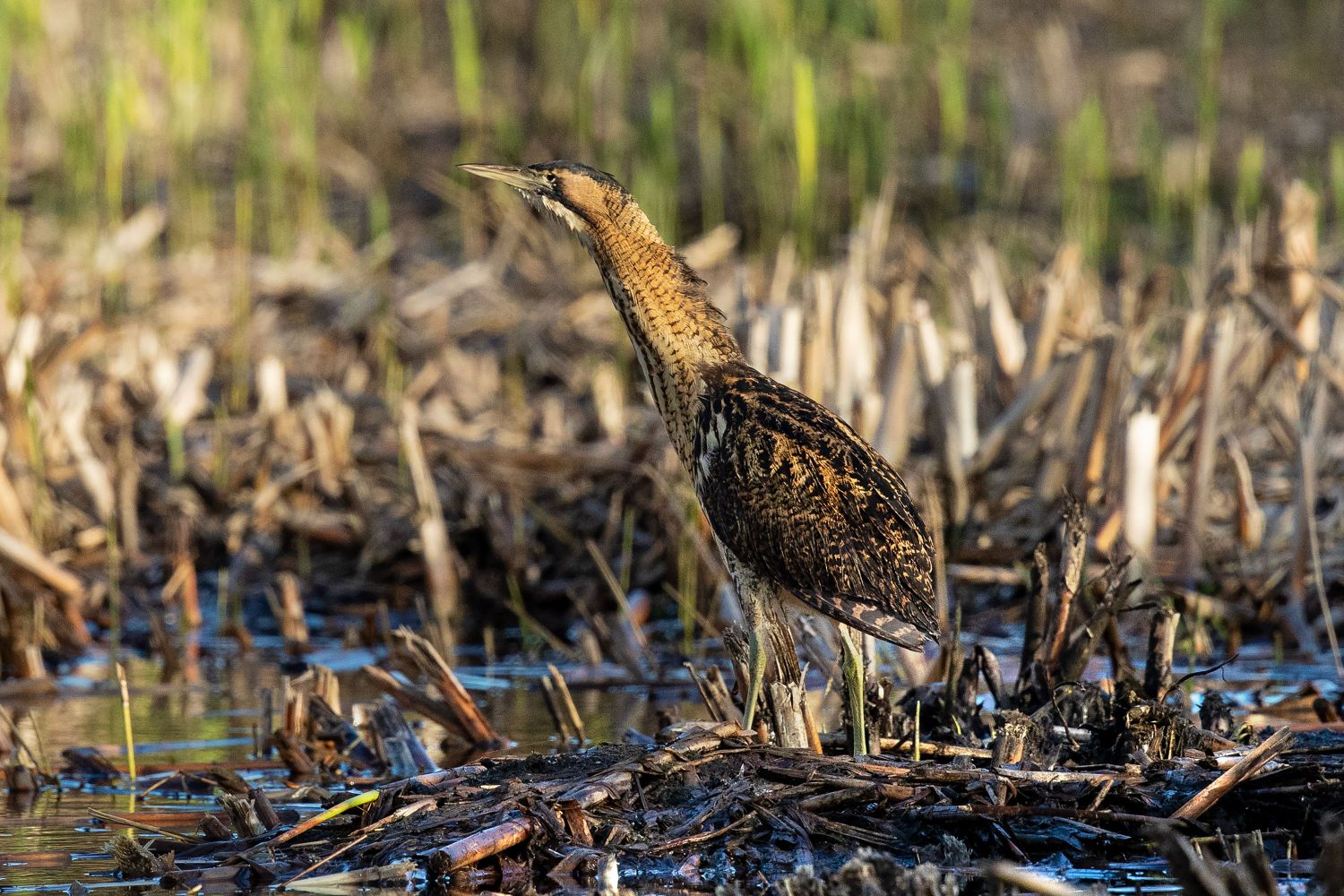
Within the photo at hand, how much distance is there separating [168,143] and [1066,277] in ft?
18.3

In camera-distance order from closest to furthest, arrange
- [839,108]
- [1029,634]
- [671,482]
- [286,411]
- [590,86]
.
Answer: [1029,634], [671,482], [286,411], [839,108], [590,86]

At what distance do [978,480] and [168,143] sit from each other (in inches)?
237

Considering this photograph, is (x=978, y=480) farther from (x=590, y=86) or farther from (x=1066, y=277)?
(x=590, y=86)

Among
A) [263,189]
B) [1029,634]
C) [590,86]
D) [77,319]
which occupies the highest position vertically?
[590,86]

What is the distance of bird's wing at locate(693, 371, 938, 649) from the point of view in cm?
482

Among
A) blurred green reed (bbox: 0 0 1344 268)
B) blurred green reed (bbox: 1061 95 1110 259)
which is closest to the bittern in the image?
blurred green reed (bbox: 0 0 1344 268)

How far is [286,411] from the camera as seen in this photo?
29.3ft

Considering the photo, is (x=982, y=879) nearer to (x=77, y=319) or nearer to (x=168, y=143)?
(x=77, y=319)

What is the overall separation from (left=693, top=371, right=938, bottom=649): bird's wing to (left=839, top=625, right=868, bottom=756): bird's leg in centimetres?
14

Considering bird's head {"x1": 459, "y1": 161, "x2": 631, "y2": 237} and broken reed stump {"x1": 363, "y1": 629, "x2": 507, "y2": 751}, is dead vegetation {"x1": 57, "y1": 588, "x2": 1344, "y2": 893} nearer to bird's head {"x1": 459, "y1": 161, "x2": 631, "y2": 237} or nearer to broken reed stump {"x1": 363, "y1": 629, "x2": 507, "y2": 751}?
broken reed stump {"x1": 363, "y1": 629, "x2": 507, "y2": 751}

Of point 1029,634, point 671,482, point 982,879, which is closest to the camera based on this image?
point 982,879

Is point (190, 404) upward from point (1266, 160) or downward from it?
downward

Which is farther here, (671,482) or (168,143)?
(168,143)

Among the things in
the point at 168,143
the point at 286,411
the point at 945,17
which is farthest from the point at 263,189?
the point at 945,17
